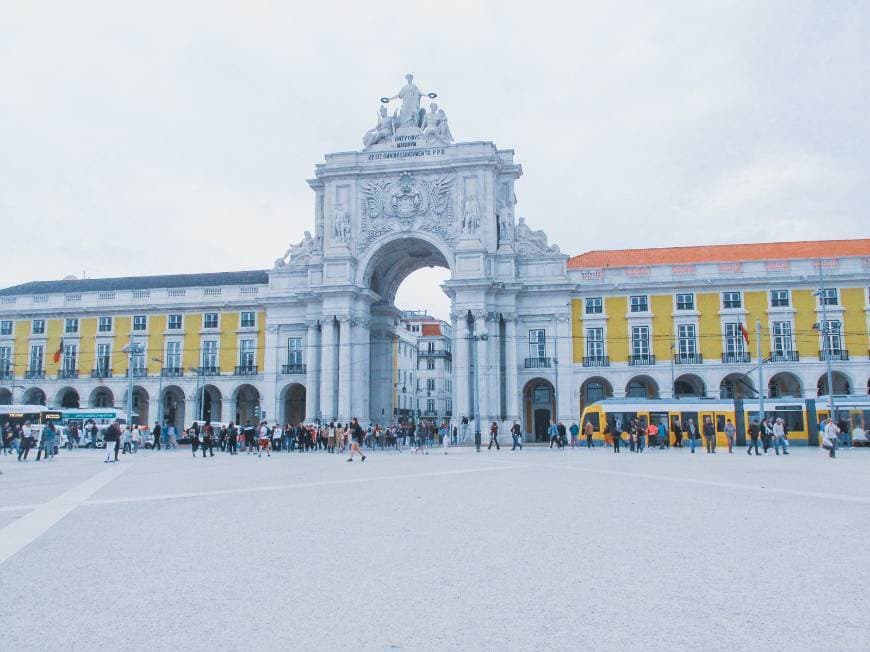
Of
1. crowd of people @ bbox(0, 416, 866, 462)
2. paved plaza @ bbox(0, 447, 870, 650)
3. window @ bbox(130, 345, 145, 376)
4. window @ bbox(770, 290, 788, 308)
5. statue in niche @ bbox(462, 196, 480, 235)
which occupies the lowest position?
paved plaza @ bbox(0, 447, 870, 650)

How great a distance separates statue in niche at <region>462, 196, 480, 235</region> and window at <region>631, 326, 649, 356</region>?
535 inches

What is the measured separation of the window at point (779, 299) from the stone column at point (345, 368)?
29.9m

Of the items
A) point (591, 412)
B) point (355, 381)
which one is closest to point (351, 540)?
point (591, 412)

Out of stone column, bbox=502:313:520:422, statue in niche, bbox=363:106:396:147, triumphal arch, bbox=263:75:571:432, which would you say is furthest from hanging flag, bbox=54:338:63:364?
stone column, bbox=502:313:520:422

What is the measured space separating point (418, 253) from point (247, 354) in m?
15.9

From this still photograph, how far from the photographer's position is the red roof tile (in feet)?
190

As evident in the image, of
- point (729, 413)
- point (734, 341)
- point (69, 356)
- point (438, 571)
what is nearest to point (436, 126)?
point (734, 341)

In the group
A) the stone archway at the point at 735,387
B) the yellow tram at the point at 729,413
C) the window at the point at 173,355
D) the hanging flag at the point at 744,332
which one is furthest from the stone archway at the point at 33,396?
the hanging flag at the point at 744,332

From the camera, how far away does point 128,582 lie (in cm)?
741

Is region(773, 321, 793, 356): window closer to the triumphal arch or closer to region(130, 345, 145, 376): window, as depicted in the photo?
the triumphal arch

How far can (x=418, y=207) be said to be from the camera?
57562mm

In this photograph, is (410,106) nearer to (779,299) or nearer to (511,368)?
(511,368)

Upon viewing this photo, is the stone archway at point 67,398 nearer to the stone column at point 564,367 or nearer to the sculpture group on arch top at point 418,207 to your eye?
the sculpture group on arch top at point 418,207

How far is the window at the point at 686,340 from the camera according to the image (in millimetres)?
54312
